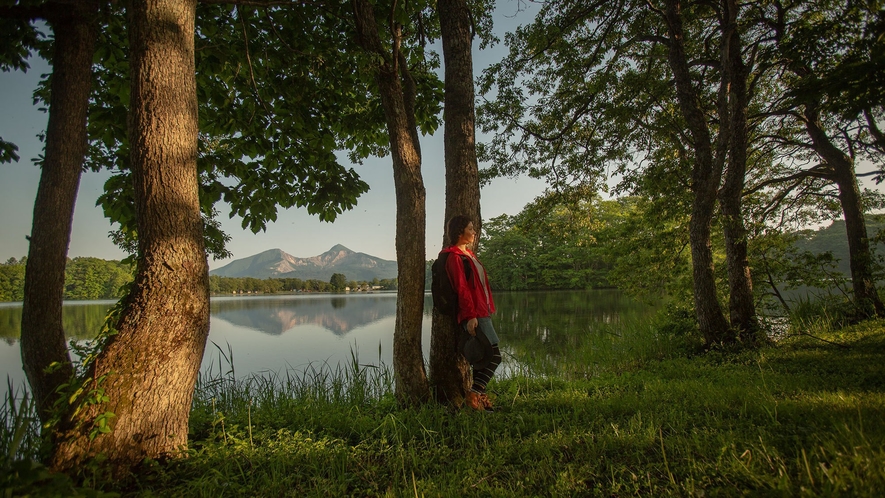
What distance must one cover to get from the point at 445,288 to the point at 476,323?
0.45m

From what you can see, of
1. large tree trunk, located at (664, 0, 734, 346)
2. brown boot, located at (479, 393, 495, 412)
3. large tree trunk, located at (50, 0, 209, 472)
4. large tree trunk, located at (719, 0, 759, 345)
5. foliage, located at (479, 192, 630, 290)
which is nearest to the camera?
large tree trunk, located at (50, 0, 209, 472)

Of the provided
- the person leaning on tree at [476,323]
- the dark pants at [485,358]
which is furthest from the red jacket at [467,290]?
the dark pants at [485,358]

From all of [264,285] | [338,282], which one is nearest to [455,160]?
[338,282]

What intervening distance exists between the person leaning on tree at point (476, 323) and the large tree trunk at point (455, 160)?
0.21 m

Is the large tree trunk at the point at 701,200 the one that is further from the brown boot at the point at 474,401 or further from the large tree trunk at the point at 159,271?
the large tree trunk at the point at 159,271

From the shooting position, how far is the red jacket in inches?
134

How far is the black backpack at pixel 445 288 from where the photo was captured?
3.53 meters

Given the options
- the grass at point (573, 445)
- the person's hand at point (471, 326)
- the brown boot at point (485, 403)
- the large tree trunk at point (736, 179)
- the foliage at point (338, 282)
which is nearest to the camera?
the grass at point (573, 445)

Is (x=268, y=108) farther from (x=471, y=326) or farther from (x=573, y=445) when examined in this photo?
(x=573, y=445)

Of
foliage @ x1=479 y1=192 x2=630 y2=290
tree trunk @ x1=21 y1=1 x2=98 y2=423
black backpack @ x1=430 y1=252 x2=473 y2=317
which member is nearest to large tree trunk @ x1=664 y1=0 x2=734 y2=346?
black backpack @ x1=430 y1=252 x2=473 y2=317

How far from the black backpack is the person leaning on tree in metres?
0.03

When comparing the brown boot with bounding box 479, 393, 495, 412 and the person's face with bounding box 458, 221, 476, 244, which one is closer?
the brown boot with bounding box 479, 393, 495, 412

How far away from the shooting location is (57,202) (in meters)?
3.19

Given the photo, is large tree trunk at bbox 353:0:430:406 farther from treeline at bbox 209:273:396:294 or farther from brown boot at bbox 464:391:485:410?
treeline at bbox 209:273:396:294
